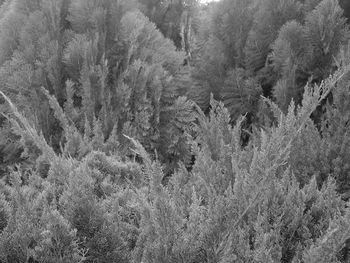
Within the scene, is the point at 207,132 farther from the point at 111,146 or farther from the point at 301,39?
the point at 301,39

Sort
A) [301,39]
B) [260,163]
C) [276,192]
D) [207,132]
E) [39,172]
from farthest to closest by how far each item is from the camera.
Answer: [301,39], [39,172], [207,132], [276,192], [260,163]

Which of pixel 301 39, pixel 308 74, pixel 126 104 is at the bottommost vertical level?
pixel 126 104

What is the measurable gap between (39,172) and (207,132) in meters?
1.51

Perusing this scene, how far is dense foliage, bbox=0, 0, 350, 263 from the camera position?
1.87 m

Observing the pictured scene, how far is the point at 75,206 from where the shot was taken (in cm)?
197

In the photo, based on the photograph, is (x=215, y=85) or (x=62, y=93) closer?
(x=62, y=93)

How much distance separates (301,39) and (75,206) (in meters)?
3.00

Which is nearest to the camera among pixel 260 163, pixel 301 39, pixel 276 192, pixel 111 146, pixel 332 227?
pixel 332 227

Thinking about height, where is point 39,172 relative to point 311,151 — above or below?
below

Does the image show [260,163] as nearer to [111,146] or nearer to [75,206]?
[75,206]

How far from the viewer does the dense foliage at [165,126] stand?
187 cm

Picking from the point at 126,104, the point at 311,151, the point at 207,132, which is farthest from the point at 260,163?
the point at 126,104

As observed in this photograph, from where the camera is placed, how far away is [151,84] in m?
4.22

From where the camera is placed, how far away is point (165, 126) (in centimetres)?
445
